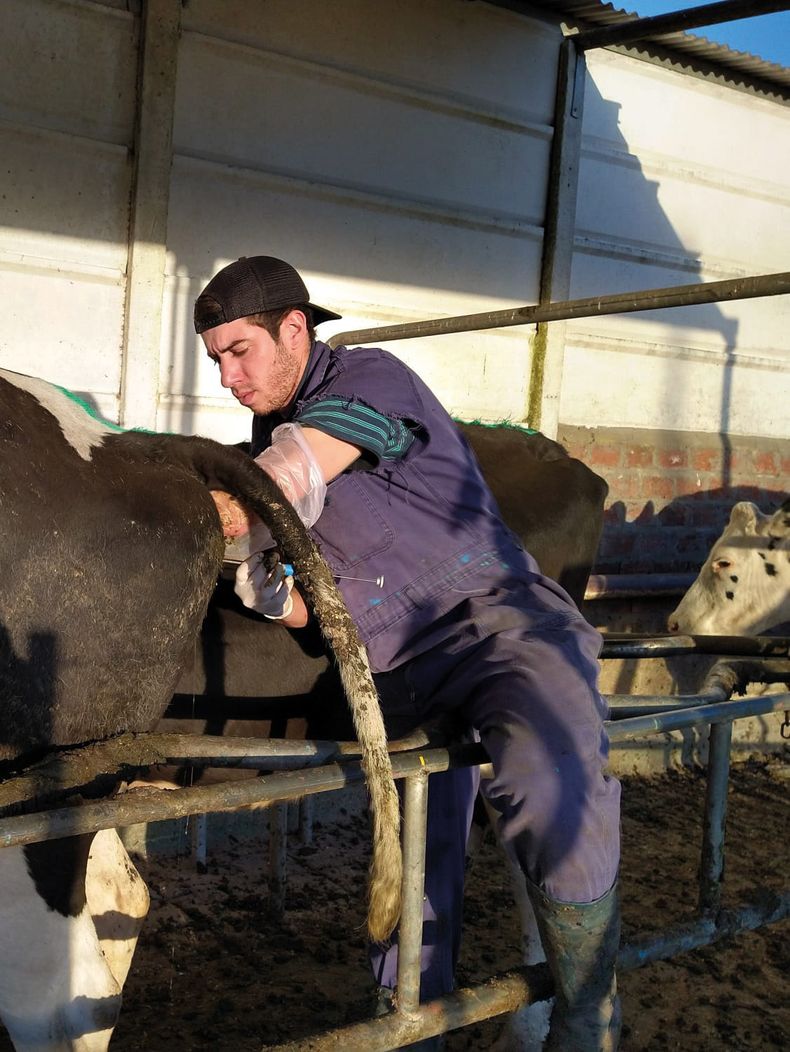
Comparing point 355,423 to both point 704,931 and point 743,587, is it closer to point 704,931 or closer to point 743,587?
point 704,931

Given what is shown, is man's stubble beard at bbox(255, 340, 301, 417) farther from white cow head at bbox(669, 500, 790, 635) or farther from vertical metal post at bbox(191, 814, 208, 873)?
white cow head at bbox(669, 500, 790, 635)

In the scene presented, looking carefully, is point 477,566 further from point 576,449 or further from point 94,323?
point 576,449

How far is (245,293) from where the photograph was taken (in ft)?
7.55

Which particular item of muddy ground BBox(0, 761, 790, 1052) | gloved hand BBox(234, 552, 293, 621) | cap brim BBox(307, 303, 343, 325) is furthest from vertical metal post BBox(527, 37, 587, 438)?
gloved hand BBox(234, 552, 293, 621)

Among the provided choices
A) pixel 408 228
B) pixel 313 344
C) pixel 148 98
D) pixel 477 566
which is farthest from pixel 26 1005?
pixel 408 228

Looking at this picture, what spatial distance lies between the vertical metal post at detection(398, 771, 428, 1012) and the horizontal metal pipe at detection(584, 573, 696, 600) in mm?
3312

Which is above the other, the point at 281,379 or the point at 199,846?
the point at 281,379

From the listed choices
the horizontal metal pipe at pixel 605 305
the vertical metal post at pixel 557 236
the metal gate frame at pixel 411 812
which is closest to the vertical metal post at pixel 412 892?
the metal gate frame at pixel 411 812

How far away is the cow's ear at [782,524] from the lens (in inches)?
208

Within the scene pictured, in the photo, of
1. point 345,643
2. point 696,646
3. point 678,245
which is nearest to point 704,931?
point 345,643

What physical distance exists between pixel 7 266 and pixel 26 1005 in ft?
9.01

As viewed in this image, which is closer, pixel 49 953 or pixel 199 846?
pixel 49 953

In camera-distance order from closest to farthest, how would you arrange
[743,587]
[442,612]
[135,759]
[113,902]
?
[135,759]
[442,612]
[113,902]
[743,587]

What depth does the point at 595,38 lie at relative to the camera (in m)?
5.18
